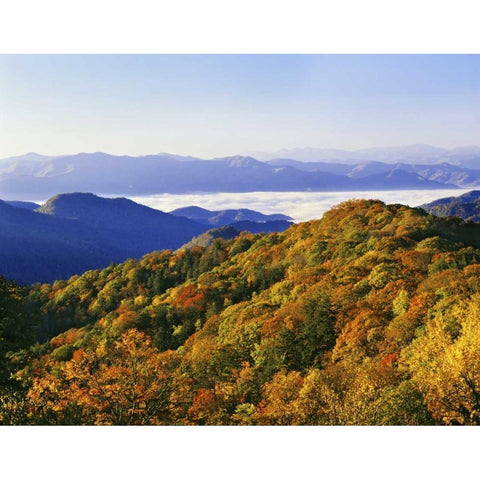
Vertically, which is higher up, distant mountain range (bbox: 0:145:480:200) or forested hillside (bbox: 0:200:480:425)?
distant mountain range (bbox: 0:145:480:200)

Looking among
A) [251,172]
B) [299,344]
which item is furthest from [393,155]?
[299,344]

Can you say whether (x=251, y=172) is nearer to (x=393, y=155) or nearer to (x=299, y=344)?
(x=393, y=155)

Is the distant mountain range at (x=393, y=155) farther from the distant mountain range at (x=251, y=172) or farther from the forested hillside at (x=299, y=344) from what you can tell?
the forested hillside at (x=299, y=344)

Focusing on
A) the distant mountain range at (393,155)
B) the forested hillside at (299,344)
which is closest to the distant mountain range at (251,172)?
the distant mountain range at (393,155)

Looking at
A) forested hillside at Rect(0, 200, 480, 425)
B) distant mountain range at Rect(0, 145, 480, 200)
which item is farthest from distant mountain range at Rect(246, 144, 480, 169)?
forested hillside at Rect(0, 200, 480, 425)

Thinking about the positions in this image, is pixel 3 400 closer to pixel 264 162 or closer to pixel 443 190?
pixel 264 162

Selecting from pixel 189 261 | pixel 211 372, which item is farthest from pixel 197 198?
pixel 189 261

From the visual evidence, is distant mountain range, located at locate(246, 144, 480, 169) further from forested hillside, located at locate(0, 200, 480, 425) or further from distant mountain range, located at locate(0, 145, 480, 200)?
forested hillside, located at locate(0, 200, 480, 425)
